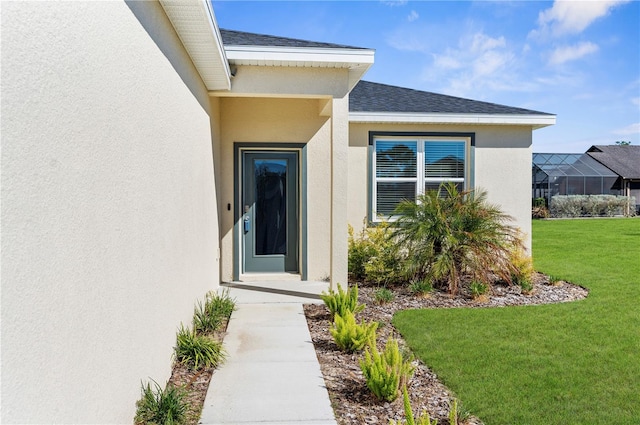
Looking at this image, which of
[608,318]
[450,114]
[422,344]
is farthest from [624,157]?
[422,344]

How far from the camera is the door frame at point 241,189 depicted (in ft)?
28.9

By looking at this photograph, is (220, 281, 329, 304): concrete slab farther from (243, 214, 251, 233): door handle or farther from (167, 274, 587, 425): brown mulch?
(243, 214, 251, 233): door handle

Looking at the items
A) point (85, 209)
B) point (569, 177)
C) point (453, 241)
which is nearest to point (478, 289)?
point (453, 241)

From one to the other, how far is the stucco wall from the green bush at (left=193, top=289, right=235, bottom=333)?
4.08m

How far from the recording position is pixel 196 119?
19.6 feet

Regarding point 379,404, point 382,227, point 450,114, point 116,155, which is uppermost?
point 450,114

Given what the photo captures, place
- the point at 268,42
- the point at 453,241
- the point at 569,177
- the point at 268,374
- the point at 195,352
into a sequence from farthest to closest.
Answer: the point at 569,177 → the point at 453,241 → the point at 268,42 → the point at 195,352 → the point at 268,374

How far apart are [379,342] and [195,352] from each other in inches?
85.2

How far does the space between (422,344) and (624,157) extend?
40.1m

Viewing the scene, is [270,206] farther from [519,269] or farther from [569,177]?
[569,177]

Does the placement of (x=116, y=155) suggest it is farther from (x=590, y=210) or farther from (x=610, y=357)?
(x=590, y=210)

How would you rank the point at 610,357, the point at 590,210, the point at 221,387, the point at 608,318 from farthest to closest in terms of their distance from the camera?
the point at 590,210, the point at 608,318, the point at 610,357, the point at 221,387

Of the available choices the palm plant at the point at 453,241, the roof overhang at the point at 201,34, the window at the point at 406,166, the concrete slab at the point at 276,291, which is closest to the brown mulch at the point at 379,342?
the palm plant at the point at 453,241

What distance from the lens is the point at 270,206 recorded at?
357 inches
